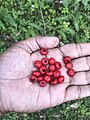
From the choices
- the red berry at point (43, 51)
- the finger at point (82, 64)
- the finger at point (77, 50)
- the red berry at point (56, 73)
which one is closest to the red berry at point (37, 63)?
the red berry at point (43, 51)

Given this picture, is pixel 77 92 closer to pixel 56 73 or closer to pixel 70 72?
pixel 70 72

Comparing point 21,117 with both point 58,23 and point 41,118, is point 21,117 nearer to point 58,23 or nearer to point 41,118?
point 41,118

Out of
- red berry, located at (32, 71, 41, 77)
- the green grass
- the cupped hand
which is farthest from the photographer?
the green grass

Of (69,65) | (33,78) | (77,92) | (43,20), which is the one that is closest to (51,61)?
(69,65)

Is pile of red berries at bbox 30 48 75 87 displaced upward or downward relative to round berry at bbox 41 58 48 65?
downward

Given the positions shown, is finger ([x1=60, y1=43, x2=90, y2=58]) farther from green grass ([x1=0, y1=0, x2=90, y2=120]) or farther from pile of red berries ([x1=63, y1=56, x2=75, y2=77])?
Answer: green grass ([x1=0, y1=0, x2=90, y2=120])

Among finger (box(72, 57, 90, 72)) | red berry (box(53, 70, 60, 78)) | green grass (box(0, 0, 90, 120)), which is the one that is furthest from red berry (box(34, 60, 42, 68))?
green grass (box(0, 0, 90, 120))

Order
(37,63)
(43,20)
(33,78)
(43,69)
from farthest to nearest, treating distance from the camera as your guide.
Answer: (43,20), (43,69), (37,63), (33,78)

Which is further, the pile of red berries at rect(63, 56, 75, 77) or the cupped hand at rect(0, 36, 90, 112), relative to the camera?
the pile of red berries at rect(63, 56, 75, 77)

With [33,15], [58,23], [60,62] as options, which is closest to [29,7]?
[33,15]
